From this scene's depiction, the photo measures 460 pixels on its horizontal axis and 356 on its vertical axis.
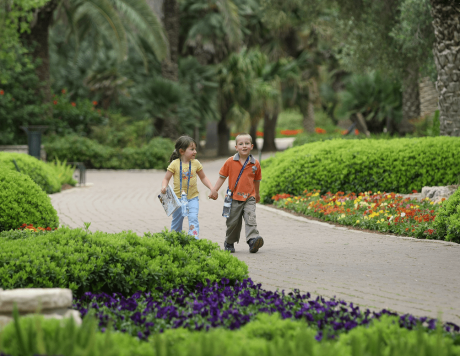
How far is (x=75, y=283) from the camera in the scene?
4285mm

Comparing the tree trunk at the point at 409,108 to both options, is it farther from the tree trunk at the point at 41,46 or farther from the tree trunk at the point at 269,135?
the tree trunk at the point at 41,46

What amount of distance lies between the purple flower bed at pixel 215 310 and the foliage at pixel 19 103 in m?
18.4

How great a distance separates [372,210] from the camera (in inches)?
360

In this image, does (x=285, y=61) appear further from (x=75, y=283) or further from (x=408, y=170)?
(x=75, y=283)

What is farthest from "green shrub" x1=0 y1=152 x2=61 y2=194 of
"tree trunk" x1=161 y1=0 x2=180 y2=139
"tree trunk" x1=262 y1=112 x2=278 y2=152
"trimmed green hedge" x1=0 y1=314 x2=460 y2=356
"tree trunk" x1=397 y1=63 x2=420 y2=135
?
"tree trunk" x1=262 y1=112 x2=278 y2=152

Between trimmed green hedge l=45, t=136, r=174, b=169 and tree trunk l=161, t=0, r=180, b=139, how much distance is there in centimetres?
301

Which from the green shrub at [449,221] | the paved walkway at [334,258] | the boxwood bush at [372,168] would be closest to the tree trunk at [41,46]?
the paved walkway at [334,258]

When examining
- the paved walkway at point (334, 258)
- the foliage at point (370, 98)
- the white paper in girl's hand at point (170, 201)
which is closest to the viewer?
the paved walkway at point (334, 258)

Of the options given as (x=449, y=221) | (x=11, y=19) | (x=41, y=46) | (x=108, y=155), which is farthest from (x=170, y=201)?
(x=41, y=46)

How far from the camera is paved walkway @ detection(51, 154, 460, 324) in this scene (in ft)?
15.5

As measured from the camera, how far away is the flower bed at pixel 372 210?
816cm

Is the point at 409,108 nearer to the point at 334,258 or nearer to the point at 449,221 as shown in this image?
the point at 449,221

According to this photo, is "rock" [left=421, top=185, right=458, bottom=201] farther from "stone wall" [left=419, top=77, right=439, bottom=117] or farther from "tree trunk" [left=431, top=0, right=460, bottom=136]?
"stone wall" [left=419, top=77, right=439, bottom=117]

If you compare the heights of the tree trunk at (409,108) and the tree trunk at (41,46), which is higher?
the tree trunk at (41,46)
